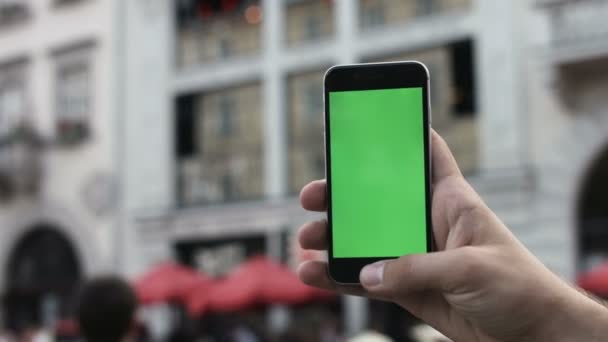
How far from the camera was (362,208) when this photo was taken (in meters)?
2.15

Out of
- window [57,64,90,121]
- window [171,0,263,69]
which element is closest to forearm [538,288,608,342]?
window [171,0,263,69]

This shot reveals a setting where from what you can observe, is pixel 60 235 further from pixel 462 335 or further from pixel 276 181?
pixel 462 335

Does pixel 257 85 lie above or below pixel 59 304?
above

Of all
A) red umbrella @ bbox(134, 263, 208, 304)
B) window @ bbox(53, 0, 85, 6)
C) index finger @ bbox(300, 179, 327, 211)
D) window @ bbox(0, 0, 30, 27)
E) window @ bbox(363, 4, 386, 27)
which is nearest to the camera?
index finger @ bbox(300, 179, 327, 211)

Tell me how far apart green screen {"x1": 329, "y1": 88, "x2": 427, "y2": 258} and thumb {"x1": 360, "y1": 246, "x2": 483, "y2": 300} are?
0.12 m

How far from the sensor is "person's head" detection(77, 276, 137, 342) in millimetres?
4445

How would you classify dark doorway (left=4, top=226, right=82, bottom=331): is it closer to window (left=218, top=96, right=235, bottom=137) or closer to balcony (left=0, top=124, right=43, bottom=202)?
balcony (left=0, top=124, right=43, bottom=202)

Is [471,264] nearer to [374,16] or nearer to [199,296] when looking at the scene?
[199,296]

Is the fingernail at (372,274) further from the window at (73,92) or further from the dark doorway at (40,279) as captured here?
the window at (73,92)

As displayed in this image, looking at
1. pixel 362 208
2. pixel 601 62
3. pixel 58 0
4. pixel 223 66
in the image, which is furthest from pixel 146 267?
pixel 362 208

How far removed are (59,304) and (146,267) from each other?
10.1 ft

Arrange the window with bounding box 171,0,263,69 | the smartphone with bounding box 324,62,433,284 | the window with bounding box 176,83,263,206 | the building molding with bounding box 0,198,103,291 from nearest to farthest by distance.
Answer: the smartphone with bounding box 324,62,433,284
the window with bounding box 176,83,263,206
the window with bounding box 171,0,263,69
the building molding with bounding box 0,198,103,291

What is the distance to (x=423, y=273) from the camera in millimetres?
1855

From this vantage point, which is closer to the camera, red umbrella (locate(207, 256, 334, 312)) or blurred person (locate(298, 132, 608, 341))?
blurred person (locate(298, 132, 608, 341))
